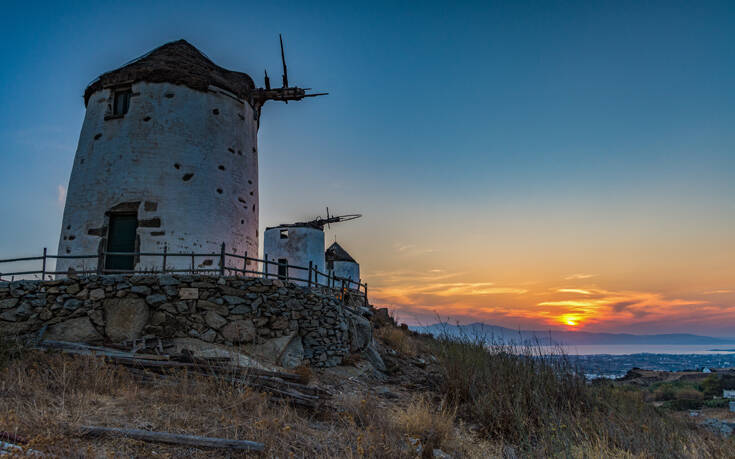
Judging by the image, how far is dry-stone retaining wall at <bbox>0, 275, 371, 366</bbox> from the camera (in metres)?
9.93

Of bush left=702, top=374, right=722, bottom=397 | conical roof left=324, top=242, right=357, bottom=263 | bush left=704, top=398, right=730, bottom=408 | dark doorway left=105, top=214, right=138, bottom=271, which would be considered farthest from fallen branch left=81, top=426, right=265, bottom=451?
conical roof left=324, top=242, right=357, bottom=263

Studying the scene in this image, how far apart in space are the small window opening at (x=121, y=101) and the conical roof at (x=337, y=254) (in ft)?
67.7

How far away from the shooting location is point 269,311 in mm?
11367

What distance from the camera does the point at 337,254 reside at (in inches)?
1329

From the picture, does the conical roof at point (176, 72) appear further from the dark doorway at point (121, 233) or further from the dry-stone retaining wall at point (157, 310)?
the dry-stone retaining wall at point (157, 310)

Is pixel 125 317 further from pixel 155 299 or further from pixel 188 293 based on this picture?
pixel 188 293

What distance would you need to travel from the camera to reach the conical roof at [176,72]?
1384 cm

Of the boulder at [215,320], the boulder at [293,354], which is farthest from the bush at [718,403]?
the boulder at [215,320]

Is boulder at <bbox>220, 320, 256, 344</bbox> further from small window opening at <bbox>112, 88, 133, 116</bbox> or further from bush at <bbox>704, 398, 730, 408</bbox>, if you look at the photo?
bush at <bbox>704, 398, 730, 408</bbox>


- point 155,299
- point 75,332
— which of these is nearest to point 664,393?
point 155,299

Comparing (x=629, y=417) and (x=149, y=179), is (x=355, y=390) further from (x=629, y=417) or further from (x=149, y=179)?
(x=149, y=179)

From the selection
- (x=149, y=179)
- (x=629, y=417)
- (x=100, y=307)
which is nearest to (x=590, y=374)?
(x=629, y=417)

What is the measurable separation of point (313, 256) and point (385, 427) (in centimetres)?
1974

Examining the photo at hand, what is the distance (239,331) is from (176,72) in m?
8.50
